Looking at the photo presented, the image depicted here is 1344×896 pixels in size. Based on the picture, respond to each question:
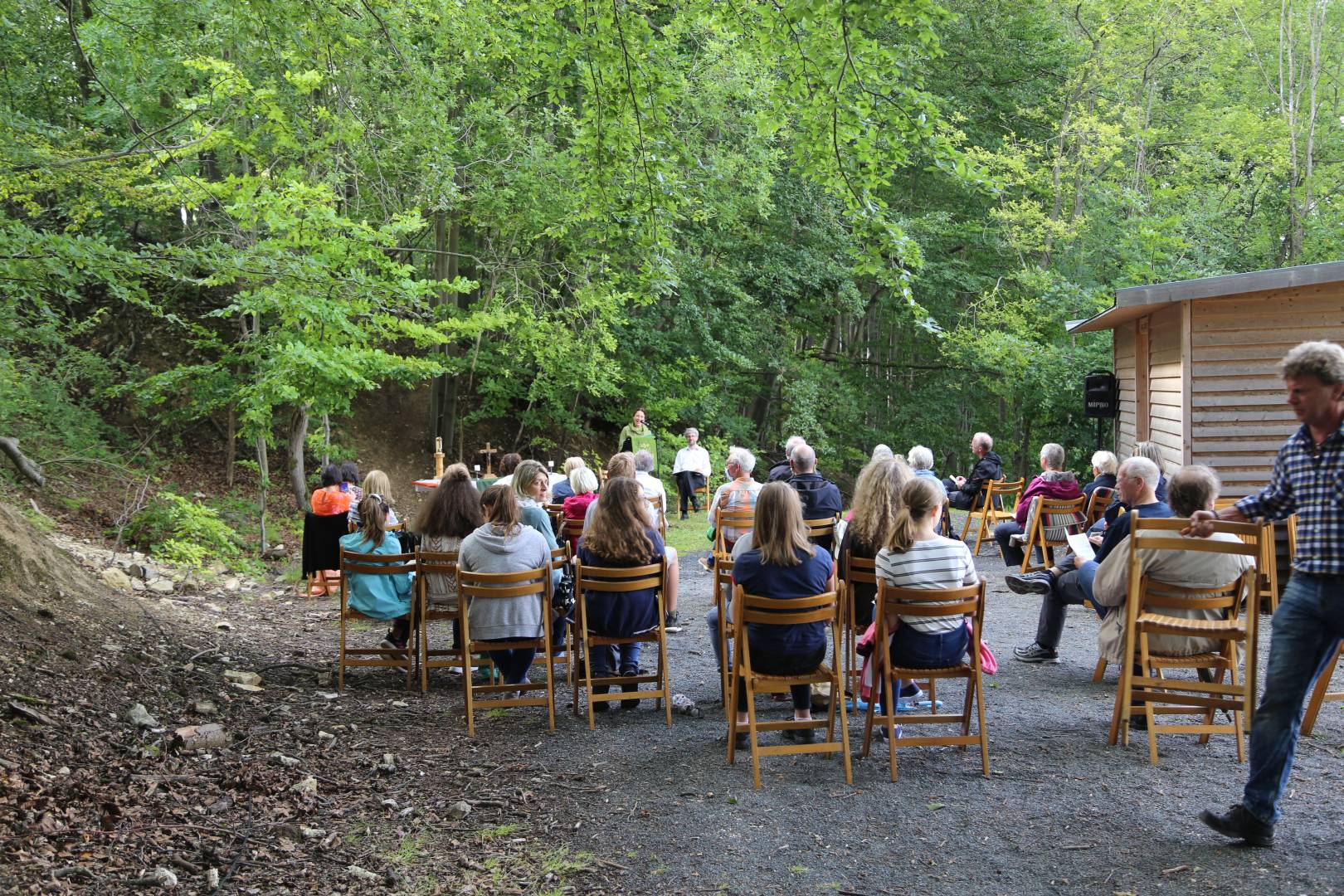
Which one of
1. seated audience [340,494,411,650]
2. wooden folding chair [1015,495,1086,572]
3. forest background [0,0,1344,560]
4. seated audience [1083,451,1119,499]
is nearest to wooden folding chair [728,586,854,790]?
forest background [0,0,1344,560]

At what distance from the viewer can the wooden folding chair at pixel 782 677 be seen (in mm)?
4668

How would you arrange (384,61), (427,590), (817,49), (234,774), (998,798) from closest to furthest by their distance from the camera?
(998,798)
(234,774)
(817,49)
(427,590)
(384,61)

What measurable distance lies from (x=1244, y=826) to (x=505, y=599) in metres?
3.62

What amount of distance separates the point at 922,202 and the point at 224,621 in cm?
2025

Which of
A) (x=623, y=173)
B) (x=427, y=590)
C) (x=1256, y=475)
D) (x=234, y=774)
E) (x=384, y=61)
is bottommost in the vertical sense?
(x=234, y=774)

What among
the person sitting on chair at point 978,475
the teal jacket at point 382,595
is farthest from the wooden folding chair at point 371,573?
the person sitting on chair at point 978,475

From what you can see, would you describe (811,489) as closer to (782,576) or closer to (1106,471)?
(782,576)

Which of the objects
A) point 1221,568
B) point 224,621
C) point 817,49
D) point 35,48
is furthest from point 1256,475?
point 35,48

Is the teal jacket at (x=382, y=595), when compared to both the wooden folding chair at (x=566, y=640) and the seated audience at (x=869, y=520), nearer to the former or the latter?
the wooden folding chair at (x=566, y=640)

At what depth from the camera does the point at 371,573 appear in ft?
21.0

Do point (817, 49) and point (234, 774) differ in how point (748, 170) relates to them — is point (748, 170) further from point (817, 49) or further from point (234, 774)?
point (234, 774)

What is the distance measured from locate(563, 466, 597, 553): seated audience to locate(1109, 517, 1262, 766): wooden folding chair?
3997mm

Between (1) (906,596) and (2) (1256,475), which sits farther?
(2) (1256,475)

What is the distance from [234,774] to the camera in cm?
474
